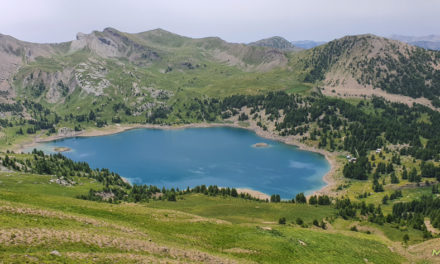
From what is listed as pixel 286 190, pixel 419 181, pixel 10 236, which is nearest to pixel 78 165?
pixel 286 190

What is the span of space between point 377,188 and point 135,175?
125015 mm

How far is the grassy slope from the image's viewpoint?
33.5m

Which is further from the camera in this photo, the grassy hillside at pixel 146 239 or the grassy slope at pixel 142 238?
the grassy slope at pixel 142 238

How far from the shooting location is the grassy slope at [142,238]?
33500 mm

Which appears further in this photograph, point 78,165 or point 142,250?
point 78,165

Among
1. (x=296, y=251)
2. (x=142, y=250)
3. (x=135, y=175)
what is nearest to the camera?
(x=142, y=250)

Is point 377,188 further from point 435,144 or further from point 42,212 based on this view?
point 42,212

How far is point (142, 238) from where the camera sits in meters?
43.0

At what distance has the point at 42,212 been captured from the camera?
148 ft

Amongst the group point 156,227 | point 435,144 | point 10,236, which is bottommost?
point 435,144

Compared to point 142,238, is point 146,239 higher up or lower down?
lower down

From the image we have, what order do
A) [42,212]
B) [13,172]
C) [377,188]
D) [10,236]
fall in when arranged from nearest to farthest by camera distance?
1. [10,236]
2. [42,212]
3. [13,172]
4. [377,188]

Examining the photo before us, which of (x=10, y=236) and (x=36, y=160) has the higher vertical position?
(x=10, y=236)

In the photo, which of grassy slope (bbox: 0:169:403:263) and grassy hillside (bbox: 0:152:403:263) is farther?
grassy slope (bbox: 0:169:403:263)
